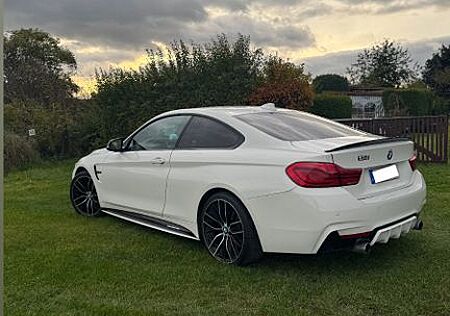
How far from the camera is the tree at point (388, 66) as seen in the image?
47062 mm

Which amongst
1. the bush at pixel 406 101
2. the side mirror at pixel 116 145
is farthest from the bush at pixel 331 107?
the side mirror at pixel 116 145

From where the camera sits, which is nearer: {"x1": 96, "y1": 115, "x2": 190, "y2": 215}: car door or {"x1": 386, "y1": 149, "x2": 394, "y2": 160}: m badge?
{"x1": 386, "y1": 149, "x2": 394, "y2": 160}: m badge

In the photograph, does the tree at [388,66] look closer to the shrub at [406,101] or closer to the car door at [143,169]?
the shrub at [406,101]

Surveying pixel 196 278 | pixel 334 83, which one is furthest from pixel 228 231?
pixel 334 83

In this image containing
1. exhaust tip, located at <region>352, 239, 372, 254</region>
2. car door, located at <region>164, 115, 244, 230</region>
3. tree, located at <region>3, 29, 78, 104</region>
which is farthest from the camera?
tree, located at <region>3, 29, 78, 104</region>

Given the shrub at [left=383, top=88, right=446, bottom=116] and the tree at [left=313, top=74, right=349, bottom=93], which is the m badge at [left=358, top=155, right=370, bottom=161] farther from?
the tree at [left=313, top=74, right=349, bottom=93]

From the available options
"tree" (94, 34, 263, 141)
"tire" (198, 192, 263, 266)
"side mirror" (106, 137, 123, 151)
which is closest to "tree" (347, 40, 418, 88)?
"tree" (94, 34, 263, 141)

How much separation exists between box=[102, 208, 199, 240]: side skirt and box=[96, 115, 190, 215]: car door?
0.08 metres

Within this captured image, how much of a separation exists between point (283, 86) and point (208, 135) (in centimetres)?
875

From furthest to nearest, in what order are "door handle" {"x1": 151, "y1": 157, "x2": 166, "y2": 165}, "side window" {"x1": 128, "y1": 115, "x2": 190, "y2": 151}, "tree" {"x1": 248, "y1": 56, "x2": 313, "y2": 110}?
"tree" {"x1": 248, "y1": 56, "x2": 313, "y2": 110} → "side window" {"x1": 128, "y1": 115, "x2": 190, "y2": 151} → "door handle" {"x1": 151, "y1": 157, "x2": 166, "y2": 165}

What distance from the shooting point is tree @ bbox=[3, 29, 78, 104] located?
68.6 ft

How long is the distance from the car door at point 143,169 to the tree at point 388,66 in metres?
42.6

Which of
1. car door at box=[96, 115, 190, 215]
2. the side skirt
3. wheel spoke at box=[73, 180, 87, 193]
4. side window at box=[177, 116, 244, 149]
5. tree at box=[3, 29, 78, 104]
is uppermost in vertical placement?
tree at box=[3, 29, 78, 104]

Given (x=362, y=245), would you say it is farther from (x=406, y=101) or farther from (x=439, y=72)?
(x=439, y=72)
